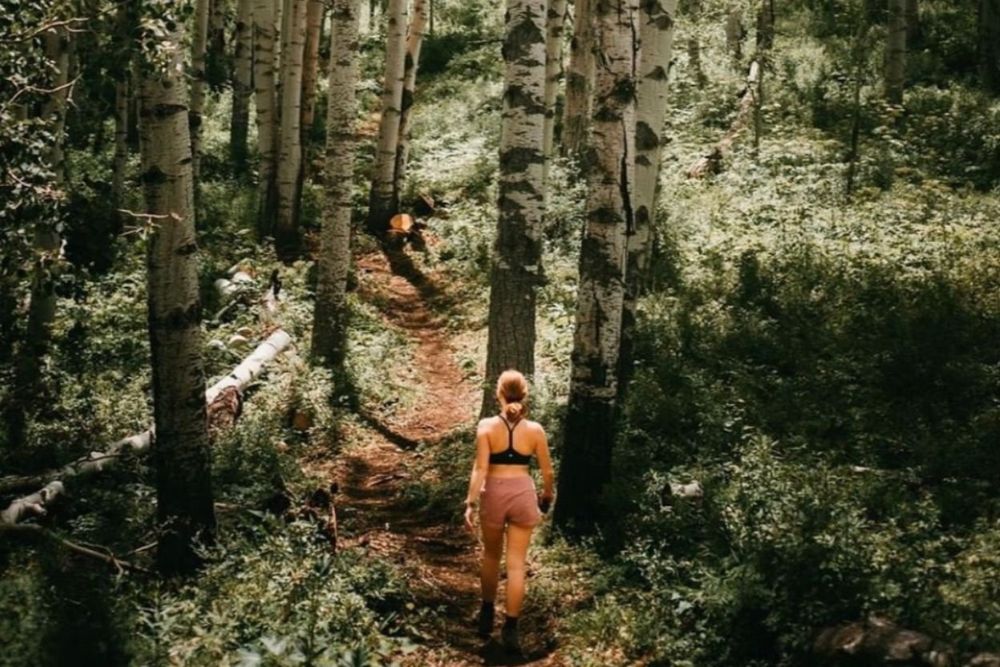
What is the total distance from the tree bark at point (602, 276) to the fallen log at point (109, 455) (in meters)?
3.49

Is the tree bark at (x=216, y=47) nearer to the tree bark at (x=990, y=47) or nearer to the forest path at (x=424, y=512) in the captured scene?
the forest path at (x=424, y=512)

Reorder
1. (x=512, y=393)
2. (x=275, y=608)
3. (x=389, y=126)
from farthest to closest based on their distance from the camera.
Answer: (x=389, y=126), (x=512, y=393), (x=275, y=608)

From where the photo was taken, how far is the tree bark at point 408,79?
747 inches

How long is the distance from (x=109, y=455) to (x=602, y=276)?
16.3 ft

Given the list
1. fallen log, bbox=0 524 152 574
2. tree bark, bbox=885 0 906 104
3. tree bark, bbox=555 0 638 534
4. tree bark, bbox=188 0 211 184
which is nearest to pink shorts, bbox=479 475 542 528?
tree bark, bbox=555 0 638 534

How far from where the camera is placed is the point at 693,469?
26.3 feet

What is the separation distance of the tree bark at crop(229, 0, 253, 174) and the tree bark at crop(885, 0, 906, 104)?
14373 millimetres

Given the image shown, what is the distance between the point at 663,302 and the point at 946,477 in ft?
16.8

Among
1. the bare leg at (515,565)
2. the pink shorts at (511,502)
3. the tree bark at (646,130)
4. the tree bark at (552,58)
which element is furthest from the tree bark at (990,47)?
the bare leg at (515,565)

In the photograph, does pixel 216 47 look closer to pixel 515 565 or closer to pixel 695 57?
pixel 695 57

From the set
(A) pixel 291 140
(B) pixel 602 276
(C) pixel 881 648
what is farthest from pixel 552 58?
(C) pixel 881 648

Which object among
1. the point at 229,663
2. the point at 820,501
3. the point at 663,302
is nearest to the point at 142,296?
the point at 663,302

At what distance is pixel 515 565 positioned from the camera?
617 centimetres

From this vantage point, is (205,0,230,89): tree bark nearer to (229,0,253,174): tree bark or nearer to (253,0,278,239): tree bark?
(229,0,253,174): tree bark
